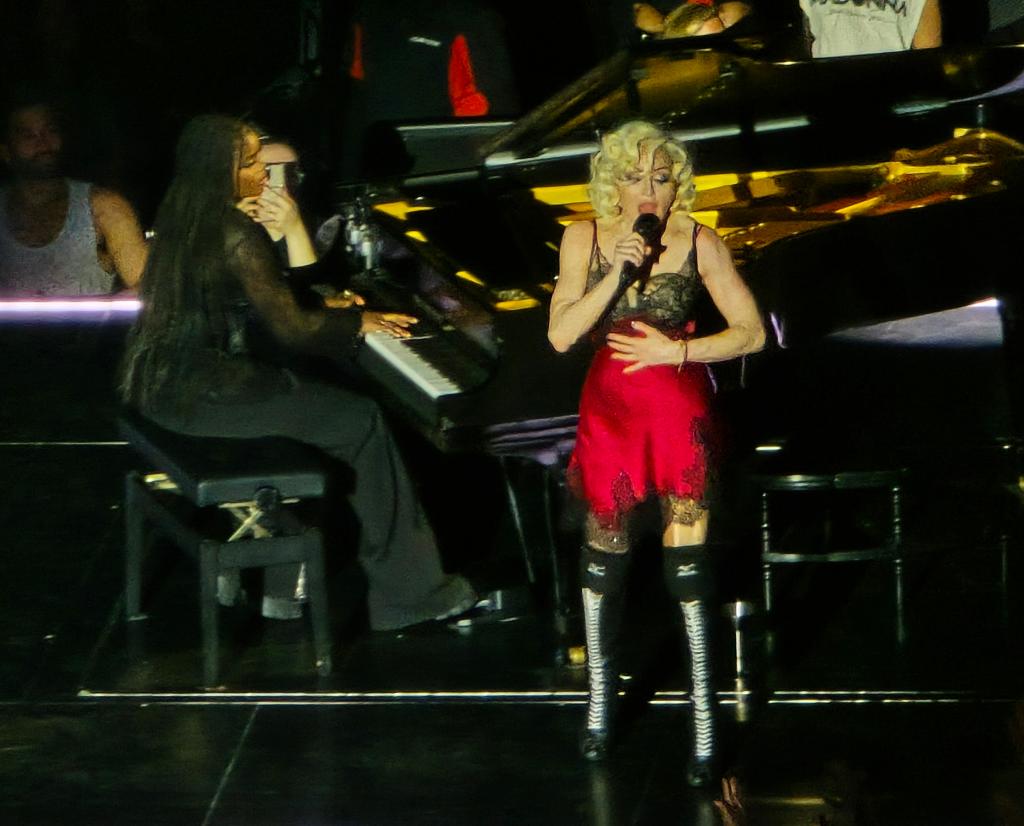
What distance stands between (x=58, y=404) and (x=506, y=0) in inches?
148

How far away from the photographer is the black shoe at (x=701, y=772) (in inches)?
172

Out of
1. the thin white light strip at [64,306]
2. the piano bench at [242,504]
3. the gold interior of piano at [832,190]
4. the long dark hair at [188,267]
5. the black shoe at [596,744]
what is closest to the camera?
the black shoe at [596,744]

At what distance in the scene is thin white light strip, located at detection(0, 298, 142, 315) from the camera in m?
7.37

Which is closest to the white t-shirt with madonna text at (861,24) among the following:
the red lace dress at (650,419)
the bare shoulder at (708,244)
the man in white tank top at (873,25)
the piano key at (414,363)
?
the man in white tank top at (873,25)

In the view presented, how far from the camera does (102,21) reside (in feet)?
30.5

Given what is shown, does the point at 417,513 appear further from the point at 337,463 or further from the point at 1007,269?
the point at 1007,269

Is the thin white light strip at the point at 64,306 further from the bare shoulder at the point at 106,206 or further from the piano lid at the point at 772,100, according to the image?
the piano lid at the point at 772,100

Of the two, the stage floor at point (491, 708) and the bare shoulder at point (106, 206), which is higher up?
the bare shoulder at point (106, 206)

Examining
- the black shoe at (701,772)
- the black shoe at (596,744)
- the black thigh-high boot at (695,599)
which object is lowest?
the black shoe at (701,772)

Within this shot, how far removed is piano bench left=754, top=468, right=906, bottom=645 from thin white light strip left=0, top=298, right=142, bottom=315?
281 centimetres

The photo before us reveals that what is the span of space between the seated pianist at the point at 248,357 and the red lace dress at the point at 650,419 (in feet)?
3.54

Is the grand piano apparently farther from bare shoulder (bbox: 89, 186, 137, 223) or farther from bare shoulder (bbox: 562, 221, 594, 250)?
bare shoulder (bbox: 89, 186, 137, 223)

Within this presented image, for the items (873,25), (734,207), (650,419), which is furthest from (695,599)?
(873,25)

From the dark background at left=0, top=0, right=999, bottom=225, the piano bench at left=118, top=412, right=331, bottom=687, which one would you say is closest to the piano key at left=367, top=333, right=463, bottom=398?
the piano bench at left=118, top=412, right=331, bottom=687
